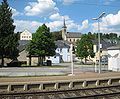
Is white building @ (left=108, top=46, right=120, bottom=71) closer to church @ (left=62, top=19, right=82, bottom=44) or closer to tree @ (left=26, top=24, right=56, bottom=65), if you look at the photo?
tree @ (left=26, top=24, right=56, bottom=65)

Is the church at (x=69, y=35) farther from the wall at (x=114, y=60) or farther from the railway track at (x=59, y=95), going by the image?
the railway track at (x=59, y=95)

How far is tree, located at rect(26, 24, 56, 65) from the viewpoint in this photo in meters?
69.3

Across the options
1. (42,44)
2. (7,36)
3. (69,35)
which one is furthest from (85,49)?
(69,35)

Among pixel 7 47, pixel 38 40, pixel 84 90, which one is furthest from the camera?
pixel 38 40

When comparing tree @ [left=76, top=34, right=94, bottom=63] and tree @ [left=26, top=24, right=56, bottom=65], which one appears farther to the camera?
tree @ [left=76, top=34, right=94, bottom=63]

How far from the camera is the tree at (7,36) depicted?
6140 cm

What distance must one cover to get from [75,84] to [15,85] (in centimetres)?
514

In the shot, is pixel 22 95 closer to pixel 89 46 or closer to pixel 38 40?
pixel 38 40

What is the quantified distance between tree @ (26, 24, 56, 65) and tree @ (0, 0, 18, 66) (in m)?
7.99

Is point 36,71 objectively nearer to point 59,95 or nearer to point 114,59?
A: point 114,59

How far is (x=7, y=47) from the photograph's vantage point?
61.1 meters

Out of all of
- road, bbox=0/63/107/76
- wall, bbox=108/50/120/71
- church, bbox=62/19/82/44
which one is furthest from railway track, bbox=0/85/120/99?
church, bbox=62/19/82/44

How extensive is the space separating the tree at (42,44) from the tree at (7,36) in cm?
799

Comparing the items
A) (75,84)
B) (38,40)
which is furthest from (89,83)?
(38,40)
